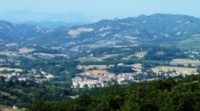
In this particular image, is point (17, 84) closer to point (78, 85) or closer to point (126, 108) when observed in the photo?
point (78, 85)

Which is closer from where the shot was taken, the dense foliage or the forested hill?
the forested hill

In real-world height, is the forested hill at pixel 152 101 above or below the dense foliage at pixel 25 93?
above

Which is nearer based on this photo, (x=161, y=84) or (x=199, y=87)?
(x=199, y=87)

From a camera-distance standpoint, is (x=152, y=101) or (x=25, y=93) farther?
(x=25, y=93)

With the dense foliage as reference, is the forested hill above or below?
above

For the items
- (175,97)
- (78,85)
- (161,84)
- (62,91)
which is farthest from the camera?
(78,85)

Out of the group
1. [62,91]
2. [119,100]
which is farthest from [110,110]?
[62,91]

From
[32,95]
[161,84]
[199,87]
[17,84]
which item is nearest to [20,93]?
[32,95]

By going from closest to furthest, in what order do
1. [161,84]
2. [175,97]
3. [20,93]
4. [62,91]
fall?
[175,97] → [161,84] → [20,93] → [62,91]

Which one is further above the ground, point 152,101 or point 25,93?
point 152,101

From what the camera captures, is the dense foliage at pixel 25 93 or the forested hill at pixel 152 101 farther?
the dense foliage at pixel 25 93
